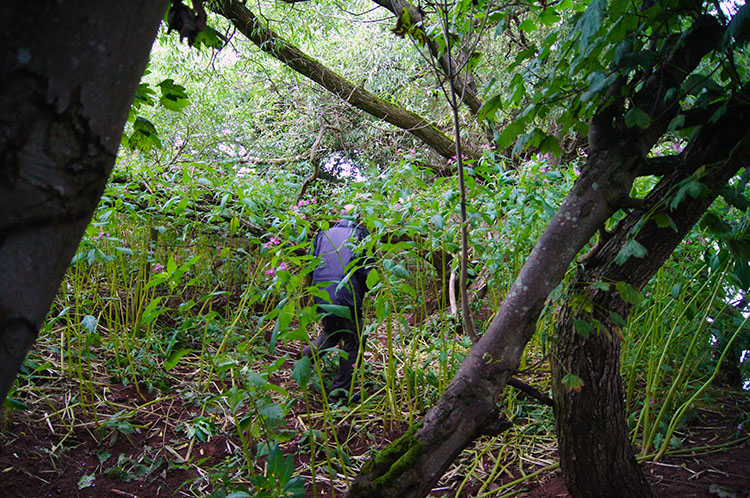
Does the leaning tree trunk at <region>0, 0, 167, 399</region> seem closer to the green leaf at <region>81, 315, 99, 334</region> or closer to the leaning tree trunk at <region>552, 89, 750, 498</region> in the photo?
the leaning tree trunk at <region>552, 89, 750, 498</region>

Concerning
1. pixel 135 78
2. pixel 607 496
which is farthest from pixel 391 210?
pixel 135 78

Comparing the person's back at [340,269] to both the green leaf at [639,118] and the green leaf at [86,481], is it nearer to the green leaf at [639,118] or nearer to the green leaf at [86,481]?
the green leaf at [86,481]

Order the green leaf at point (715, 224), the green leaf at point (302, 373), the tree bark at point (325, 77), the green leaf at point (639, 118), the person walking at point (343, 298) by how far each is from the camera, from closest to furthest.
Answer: the green leaf at point (639, 118) < the green leaf at point (715, 224) < the green leaf at point (302, 373) < the person walking at point (343, 298) < the tree bark at point (325, 77)

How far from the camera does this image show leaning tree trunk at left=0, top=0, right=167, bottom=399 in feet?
1.15

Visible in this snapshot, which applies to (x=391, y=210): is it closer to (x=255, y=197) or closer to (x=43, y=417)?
(x=255, y=197)

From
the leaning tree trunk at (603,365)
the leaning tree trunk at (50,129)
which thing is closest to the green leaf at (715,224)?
the leaning tree trunk at (603,365)

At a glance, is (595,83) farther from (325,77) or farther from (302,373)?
(325,77)

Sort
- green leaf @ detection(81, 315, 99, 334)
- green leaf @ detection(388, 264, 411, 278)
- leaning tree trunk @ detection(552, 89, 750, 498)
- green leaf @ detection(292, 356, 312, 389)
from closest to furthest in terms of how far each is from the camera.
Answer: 1. green leaf @ detection(292, 356, 312, 389)
2. leaning tree trunk @ detection(552, 89, 750, 498)
3. green leaf @ detection(388, 264, 411, 278)
4. green leaf @ detection(81, 315, 99, 334)

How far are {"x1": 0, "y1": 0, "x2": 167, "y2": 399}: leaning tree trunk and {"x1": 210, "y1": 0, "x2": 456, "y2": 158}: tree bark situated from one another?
468cm

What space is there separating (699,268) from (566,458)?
3.86 ft

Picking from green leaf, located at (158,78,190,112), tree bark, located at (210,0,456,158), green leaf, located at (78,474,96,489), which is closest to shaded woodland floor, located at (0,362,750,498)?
green leaf, located at (78,474,96,489)

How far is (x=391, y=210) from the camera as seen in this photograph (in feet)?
7.53

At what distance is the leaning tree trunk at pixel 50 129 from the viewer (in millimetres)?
351

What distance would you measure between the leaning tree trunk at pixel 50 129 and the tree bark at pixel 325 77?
15.4 ft
